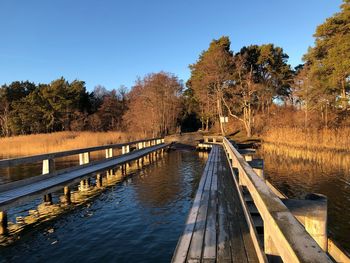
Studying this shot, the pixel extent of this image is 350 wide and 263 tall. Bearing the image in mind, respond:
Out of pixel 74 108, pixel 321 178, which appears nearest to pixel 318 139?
pixel 321 178

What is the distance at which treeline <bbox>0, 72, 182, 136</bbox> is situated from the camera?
38.4 metres

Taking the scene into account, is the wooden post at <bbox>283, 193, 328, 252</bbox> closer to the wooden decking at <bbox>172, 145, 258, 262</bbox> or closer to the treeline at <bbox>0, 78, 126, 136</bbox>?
the wooden decking at <bbox>172, 145, 258, 262</bbox>

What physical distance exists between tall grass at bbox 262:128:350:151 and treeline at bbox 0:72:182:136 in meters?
18.3

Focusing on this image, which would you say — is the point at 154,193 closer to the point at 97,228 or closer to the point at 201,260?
the point at 97,228

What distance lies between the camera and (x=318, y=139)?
64.8ft

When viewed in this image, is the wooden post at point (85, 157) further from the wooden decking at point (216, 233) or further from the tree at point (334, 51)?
the tree at point (334, 51)

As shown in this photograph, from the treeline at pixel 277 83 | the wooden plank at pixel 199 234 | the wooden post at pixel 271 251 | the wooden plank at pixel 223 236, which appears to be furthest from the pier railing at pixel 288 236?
the treeline at pixel 277 83

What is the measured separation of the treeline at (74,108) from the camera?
38.4 metres

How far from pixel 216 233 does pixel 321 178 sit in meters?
8.61

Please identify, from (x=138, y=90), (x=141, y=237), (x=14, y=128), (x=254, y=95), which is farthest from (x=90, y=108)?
(x=141, y=237)

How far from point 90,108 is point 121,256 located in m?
55.0

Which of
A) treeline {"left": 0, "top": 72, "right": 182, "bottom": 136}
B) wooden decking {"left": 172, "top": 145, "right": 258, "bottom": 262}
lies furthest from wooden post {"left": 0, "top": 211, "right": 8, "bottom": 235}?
treeline {"left": 0, "top": 72, "right": 182, "bottom": 136}

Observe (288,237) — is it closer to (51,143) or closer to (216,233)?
(216,233)

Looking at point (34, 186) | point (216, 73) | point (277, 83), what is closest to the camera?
point (34, 186)
